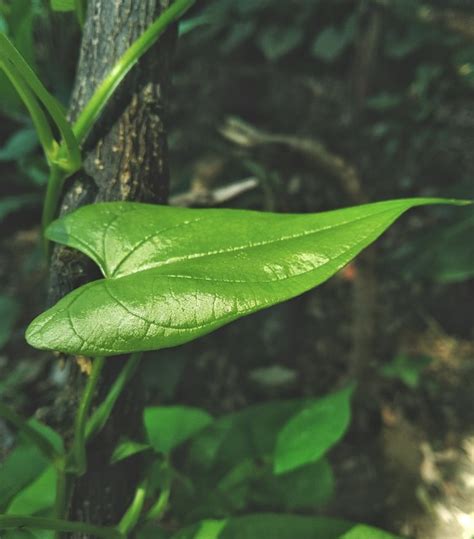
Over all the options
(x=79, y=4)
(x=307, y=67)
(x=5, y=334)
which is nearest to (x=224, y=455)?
(x=79, y=4)

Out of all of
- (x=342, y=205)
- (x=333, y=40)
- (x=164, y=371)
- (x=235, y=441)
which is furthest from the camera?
(x=333, y=40)

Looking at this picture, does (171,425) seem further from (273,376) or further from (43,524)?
(273,376)

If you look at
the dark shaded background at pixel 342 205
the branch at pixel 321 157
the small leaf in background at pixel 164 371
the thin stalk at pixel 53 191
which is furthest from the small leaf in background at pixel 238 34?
the thin stalk at pixel 53 191

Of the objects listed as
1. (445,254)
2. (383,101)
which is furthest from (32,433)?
(383,101)

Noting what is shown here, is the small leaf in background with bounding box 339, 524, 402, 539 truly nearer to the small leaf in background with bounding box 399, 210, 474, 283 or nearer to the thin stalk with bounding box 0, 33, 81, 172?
the thin stalk with bounding box 0, 33, 81, 172

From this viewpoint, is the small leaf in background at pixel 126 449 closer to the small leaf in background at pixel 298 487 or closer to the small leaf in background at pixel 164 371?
the small leaf in background at pixel 298 487

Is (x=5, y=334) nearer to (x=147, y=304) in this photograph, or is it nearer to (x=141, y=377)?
(x=141, y=377)
